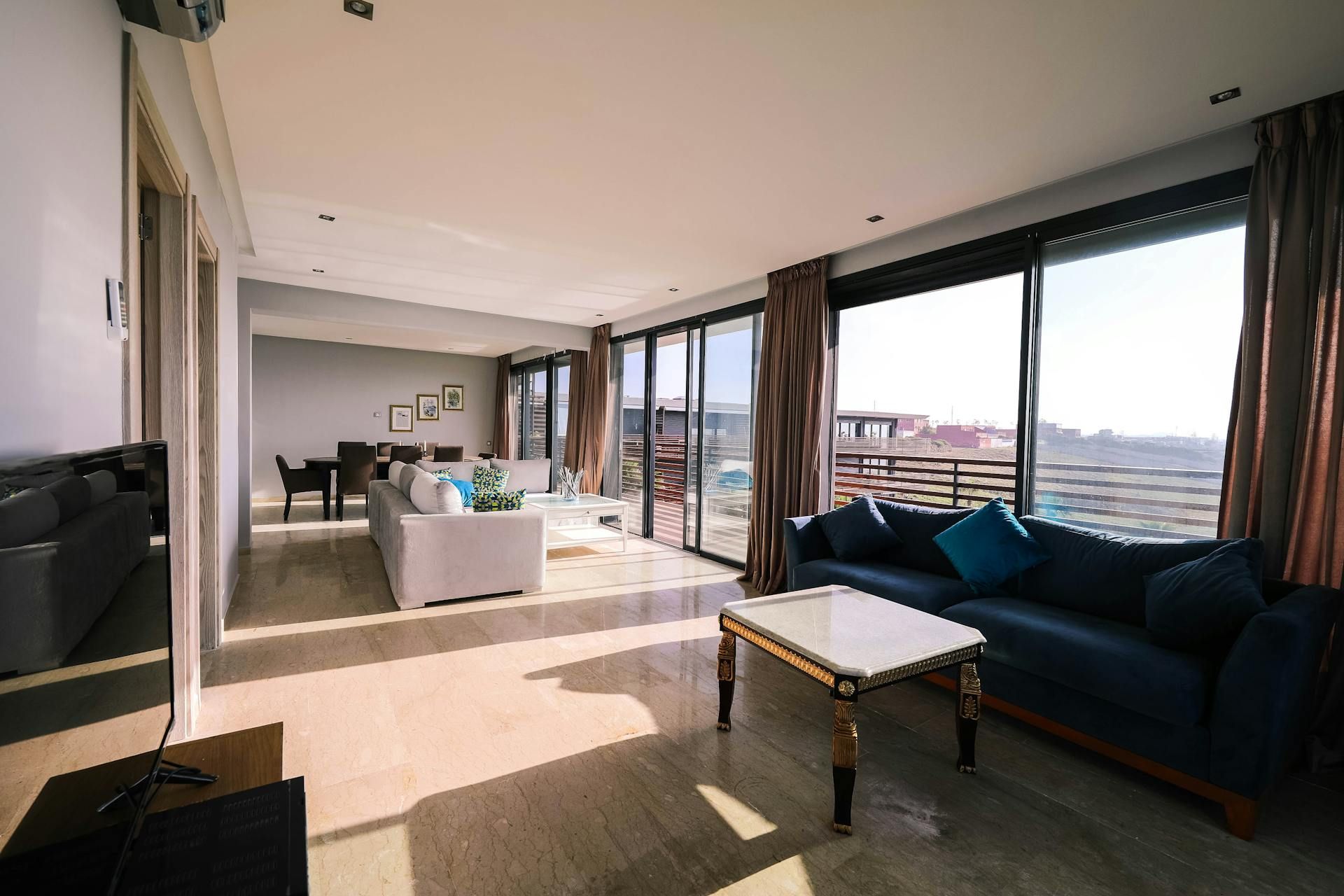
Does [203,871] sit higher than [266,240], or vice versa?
[266,240]

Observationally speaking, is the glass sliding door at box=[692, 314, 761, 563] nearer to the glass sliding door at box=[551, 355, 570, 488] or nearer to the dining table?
the glass sliding door at box=[551, 355, 570, 488]

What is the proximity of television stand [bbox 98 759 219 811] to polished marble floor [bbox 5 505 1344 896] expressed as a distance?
0.58 metres

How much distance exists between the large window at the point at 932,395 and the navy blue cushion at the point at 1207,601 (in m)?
1.58

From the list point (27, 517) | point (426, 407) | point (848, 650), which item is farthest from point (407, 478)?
point (426, 407)

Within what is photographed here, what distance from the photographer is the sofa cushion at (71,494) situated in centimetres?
74

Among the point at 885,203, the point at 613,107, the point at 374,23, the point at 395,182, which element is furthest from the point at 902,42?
the point at 395,182

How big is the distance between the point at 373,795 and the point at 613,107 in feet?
8.82

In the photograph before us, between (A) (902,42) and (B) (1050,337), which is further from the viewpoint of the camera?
(B) (1050,337)

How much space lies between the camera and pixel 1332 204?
2.31 metres

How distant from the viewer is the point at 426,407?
1052 centimetres

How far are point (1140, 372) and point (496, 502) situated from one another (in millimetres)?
3978

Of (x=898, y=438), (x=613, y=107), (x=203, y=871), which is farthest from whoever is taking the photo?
(x=898, y=438)

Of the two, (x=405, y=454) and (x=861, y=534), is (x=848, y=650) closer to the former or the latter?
(x=861, y=534)

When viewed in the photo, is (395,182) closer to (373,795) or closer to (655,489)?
(373,795)
